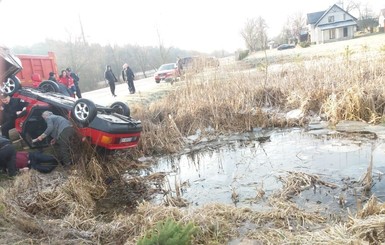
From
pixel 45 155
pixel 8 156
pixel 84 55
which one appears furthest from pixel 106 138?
pixel 84 55

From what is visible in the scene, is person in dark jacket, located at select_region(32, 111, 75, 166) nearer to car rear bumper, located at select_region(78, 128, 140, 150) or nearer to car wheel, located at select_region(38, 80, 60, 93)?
car rear bumper, located at select_region(78, 128, 140, 150)

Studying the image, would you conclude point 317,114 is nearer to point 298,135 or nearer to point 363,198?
point 298,135

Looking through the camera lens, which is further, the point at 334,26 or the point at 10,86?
the point at 334,26

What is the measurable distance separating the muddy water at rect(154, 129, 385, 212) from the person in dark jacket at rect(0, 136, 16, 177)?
2700 millimetres

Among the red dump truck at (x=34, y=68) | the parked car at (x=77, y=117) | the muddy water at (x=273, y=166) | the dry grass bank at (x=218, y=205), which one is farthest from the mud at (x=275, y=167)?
the red dump truck at (x=34, y=68)

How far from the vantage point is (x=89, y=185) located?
18.5 ft

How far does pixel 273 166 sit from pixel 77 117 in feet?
12.1

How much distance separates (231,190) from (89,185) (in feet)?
7.64

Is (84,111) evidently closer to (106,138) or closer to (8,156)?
(106,138)

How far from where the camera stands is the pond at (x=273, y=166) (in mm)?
4777

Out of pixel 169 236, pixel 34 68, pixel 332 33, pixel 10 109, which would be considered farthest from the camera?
pixel 332 33

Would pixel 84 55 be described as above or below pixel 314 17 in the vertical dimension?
below

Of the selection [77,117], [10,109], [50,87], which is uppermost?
[50,87]

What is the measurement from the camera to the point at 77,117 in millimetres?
6242
